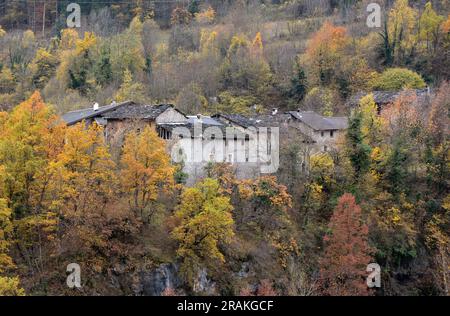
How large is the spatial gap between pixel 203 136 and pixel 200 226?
32.6 ft

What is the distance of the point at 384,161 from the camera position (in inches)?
1935

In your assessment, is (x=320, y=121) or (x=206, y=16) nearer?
(x=320, y=121)

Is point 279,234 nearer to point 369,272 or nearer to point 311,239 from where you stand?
point 311,239

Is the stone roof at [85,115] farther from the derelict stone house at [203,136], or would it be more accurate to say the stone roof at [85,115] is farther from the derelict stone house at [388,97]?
the derelict stone house at [388,97]

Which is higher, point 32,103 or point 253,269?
point 32,103

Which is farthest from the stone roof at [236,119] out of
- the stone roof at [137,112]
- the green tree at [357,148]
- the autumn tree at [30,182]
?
the autumn tree at [30,182]

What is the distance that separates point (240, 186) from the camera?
44.1m

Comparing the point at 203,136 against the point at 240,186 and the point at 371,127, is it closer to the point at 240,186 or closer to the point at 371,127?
the point at 240,186

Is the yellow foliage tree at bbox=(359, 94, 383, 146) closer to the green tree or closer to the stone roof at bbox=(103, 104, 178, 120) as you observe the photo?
the green tree

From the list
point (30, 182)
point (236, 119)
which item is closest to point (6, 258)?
point (30, 182)

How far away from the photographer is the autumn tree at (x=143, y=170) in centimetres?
3934

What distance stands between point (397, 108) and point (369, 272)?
19.8 metres

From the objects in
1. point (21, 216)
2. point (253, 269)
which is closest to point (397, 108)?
point (253, 269)
